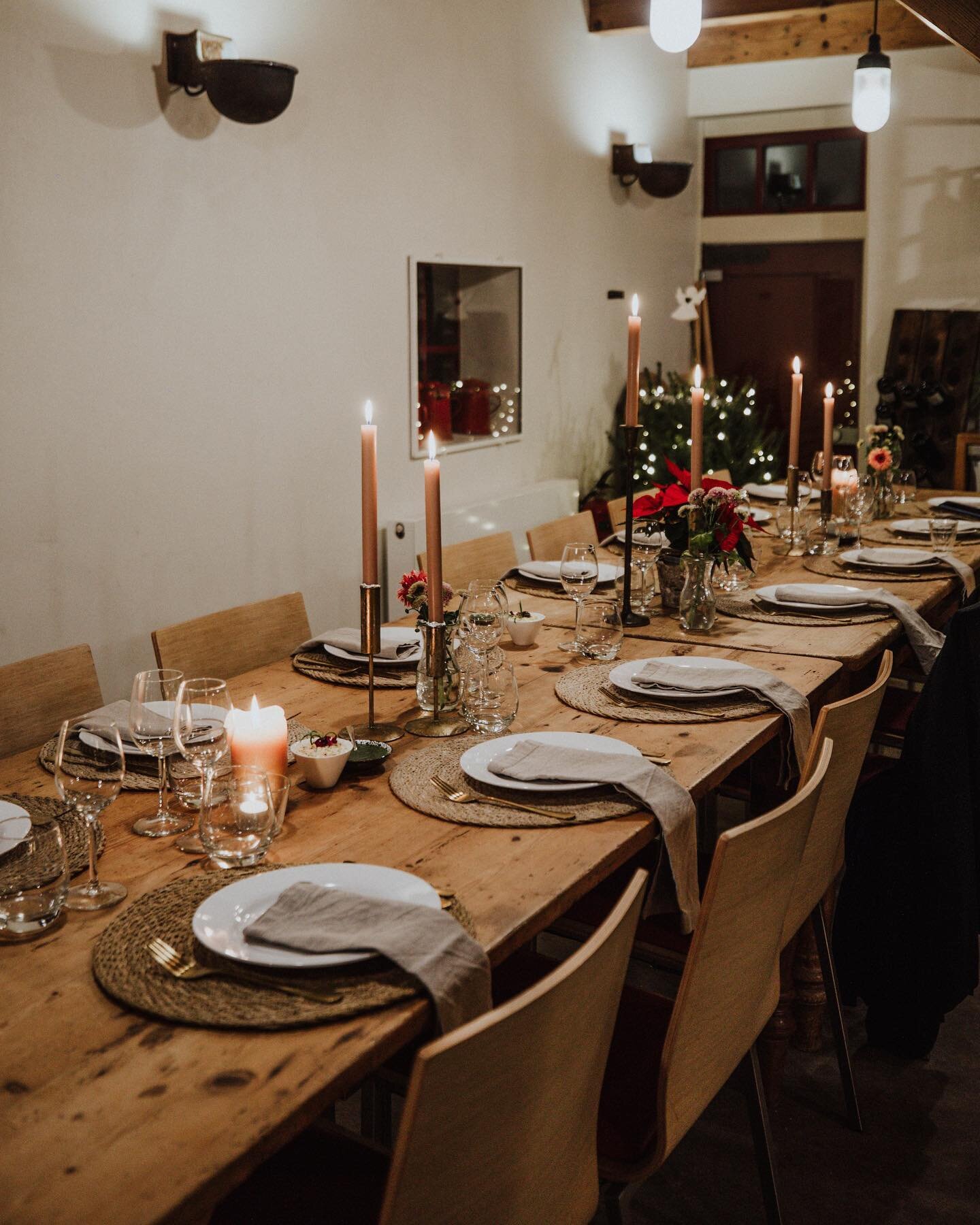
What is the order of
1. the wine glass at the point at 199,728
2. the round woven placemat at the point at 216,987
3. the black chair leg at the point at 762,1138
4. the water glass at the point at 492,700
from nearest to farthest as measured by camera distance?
1. the round woven placemat at the point at 216,987
2. the wine glass at the point at 199,728
3. the black chair leg at the point at 762,1138
4. the water glass at the point at 492,700

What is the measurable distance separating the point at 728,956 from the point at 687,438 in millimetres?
4492

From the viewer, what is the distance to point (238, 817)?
4.58 feet

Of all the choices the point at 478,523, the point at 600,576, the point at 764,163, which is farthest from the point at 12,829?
the point at 764,163

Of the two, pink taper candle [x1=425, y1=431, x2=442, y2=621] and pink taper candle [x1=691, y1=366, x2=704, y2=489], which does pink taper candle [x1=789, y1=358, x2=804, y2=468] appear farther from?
pink taper candle [x1=425, y1=431, x2=442, y2=621]

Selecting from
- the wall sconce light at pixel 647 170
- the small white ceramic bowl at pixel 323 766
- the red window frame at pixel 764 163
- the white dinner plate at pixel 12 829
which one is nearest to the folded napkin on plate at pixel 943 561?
the small white ceramic bowl at pixel 323 766

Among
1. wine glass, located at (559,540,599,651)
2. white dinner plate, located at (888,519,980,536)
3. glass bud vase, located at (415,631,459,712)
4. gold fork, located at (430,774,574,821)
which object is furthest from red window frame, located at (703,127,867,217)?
gold fork, located at (430,774,574,821)

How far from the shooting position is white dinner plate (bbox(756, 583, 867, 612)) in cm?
266

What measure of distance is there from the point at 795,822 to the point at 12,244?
2.46 m

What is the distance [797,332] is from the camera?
22.1 feet

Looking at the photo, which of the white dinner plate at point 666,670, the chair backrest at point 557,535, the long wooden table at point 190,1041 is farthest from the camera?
the chair backrest at point 557,535

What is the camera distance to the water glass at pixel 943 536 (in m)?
3.13

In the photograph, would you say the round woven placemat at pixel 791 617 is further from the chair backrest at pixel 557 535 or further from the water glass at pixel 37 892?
the water glass at pixel 37 892

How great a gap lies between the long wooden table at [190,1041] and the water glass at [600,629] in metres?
0.52

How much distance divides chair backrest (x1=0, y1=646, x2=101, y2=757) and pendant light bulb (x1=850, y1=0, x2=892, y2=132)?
3235mm
